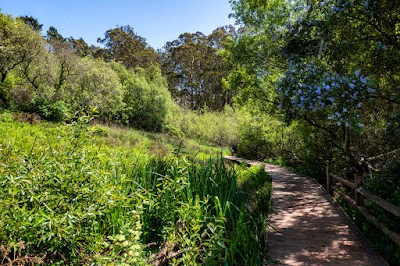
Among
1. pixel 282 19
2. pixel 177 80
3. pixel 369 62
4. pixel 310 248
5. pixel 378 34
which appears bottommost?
pixel 310 248

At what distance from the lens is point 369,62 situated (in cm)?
640

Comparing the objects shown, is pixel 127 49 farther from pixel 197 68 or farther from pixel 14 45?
pixel 14 45

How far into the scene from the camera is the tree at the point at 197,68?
1841 inches

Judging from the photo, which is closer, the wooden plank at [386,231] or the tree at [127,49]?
the wooden plank at [386,231]

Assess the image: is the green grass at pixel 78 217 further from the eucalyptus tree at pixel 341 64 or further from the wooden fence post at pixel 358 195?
the wooden fence post at pixel 358 195

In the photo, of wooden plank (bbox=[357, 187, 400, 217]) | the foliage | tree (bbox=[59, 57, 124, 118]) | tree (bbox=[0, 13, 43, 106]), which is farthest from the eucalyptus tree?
the foliage

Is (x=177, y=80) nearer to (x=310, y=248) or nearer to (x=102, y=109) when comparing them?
(x=102, y=109)

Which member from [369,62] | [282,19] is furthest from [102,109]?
[369,62]

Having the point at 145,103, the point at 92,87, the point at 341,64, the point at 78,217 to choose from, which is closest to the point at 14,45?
the point at 92,87

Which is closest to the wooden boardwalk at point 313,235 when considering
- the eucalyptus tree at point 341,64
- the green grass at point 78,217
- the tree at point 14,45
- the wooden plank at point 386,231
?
the wooden plank at point 386,231

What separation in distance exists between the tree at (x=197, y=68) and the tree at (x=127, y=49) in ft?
11.5

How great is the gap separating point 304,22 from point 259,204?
12.9 ft

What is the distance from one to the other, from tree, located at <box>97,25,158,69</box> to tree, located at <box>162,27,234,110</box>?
3.52 meters

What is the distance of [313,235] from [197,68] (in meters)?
45.1
